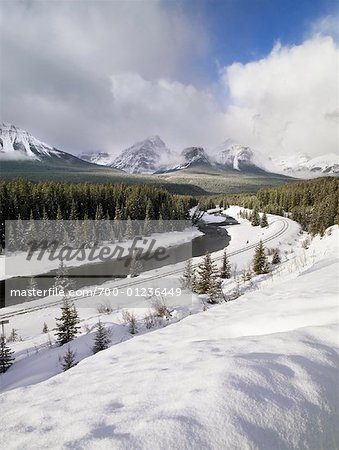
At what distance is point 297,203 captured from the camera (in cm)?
10769

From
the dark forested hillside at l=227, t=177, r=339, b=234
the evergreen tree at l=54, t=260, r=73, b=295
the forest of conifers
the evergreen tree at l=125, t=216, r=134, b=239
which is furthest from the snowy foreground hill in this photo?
the evergreen tree at l=125, t=216, r=134, b=239

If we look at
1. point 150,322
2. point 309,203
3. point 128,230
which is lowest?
point 150,322

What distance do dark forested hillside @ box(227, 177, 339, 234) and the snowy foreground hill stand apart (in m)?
61.1

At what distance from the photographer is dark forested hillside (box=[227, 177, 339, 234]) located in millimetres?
64756

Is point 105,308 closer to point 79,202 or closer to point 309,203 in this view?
point 79,202

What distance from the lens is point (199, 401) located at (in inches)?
131

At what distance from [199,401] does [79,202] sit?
72.0m

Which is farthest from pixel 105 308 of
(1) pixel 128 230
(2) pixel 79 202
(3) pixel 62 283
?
(2) pixel 79 202

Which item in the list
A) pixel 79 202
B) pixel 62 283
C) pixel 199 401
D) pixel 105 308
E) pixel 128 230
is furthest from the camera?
pixel 79 202

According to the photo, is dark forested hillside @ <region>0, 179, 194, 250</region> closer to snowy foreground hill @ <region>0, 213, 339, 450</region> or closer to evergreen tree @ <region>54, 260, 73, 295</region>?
evergreen tree @ <region>54, 260, 73, 295</region>

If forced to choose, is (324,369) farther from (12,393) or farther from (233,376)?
(12,393)

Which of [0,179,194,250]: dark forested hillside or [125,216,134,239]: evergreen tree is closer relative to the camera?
[0,179,194,250]: dark forested hillside

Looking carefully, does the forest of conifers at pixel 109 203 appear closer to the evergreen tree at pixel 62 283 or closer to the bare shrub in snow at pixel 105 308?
the evergreen tree at pixel 62 283

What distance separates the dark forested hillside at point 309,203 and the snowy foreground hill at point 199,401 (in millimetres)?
61128
